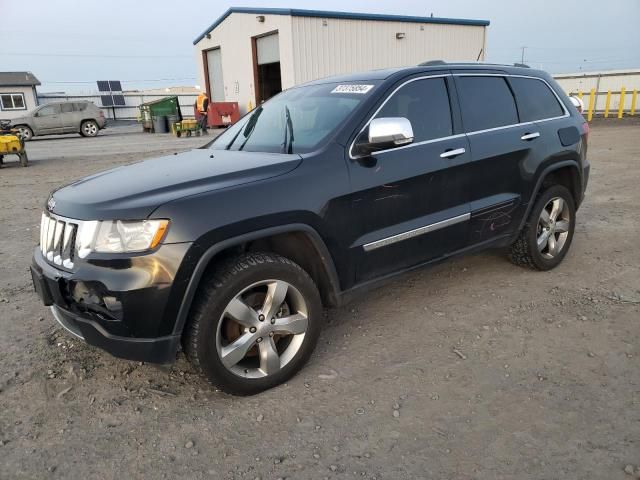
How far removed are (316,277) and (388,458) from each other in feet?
3.74

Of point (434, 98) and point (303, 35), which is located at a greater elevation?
point (303, 35)

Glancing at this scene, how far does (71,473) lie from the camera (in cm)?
225

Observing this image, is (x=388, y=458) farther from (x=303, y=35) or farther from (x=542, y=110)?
(x=303, y=35)

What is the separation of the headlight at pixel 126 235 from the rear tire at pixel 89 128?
25.7 metres

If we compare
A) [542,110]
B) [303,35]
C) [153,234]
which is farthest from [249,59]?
[153,234]

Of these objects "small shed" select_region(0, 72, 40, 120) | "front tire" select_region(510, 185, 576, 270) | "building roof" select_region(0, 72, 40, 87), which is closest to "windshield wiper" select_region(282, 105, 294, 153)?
"front tire" select_region(510, 185, 576, 270)

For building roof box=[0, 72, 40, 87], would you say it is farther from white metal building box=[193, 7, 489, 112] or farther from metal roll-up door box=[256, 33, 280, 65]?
metal roll-up door box=[256, 33, 280, 65]

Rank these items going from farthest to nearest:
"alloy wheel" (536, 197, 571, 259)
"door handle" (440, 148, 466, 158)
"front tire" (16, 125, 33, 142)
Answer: "front tire" (16, 125, 33, 142) < "alloy wheel" (536, 197, 571, 259) < "door handle" (440, 148, 466, 158)

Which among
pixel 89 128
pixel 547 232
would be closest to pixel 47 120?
pixel 89 128

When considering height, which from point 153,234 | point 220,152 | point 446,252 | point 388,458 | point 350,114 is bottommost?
point 388,458

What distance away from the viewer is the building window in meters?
35.9

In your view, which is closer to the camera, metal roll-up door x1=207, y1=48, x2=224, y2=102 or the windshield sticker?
the windshield sticker

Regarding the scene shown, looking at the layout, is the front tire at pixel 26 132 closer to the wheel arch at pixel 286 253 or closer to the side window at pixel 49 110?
the side window at pixel 49 110

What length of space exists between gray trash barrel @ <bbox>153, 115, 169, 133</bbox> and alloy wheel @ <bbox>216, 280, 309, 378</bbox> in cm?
2605
